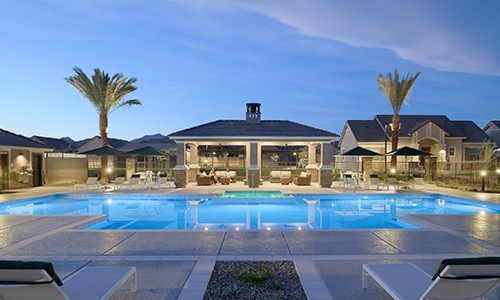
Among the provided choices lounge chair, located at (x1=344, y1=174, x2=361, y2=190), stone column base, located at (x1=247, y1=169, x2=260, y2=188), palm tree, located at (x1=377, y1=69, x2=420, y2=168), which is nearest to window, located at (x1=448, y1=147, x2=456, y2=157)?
palm tree, located at (x1=377, y1=69, x2=420, y2=168)

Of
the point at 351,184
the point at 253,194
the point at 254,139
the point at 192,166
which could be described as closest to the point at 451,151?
the point at 351,184

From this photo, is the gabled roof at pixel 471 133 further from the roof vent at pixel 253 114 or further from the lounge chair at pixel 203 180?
the lounge chair at pixel 203 180

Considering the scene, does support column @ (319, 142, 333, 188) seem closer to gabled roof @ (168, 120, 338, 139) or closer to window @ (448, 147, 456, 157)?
gabled roof @ (168, 120, 338, 139)

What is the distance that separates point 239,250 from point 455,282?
12.8 ft

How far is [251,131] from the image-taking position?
19.3 m

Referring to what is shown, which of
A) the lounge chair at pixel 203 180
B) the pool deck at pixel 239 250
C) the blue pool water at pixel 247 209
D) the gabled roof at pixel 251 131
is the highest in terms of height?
the gabled roof at pixel 251 131

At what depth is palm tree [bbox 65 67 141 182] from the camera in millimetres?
20594

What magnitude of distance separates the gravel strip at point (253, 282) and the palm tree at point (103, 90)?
57.4 ft

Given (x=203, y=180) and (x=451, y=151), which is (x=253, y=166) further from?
(x=451, y=151)

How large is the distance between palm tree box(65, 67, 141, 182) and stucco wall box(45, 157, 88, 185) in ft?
6.87

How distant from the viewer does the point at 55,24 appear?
2000 centimetres

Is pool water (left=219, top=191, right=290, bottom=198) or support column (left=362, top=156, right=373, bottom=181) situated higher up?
support column (left=362, top=156, right=373, bottom=181)

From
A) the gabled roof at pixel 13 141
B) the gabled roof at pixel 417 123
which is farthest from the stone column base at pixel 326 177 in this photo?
the gabled roof at pixel 13 141

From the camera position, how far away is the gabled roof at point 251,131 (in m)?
18.9
